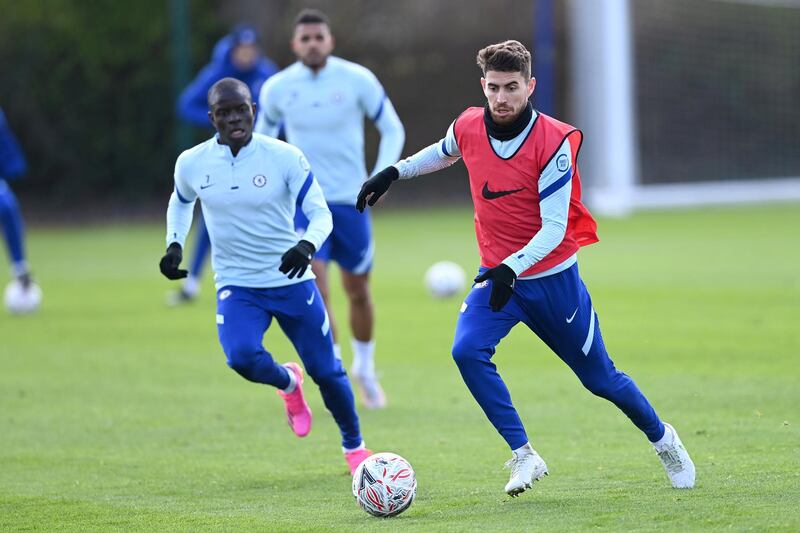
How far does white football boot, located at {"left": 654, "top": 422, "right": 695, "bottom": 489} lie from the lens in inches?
242

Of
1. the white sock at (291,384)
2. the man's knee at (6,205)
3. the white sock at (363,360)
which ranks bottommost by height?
the man's knee at (6,205)

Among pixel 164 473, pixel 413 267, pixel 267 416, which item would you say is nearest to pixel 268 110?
pixel 267 416

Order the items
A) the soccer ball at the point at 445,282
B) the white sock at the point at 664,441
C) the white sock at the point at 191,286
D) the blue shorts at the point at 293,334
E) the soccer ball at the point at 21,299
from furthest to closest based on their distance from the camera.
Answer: the white sock at the point at 191,286, the soccer ball at the point at 445,282, the soccer ball at the point at 21,299, the blue shorts at the point at 293,334, the white sock at the point at 664,441

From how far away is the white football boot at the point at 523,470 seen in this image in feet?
19.3

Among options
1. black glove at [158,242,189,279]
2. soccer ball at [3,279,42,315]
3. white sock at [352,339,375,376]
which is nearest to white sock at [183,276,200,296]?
soccer ball at [3,279,42,315]

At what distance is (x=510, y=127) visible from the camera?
610cm

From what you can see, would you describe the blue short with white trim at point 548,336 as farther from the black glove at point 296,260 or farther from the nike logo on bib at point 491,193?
the black glove at point 296,260

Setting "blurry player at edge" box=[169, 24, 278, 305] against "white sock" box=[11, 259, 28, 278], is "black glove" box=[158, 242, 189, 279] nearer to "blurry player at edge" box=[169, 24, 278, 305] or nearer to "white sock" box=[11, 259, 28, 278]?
"blurry player at edge" box=[169, 24, 278, 305]

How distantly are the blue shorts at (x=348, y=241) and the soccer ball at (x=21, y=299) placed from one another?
620 cm

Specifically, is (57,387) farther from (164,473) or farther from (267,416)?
(164,473)

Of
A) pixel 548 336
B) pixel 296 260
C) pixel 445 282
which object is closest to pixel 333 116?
pixel 296 260

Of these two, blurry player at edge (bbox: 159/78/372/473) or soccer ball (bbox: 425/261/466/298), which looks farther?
soccer ball (bbox: 425/261/466/298)

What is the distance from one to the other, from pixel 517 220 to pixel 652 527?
1590 millimetres

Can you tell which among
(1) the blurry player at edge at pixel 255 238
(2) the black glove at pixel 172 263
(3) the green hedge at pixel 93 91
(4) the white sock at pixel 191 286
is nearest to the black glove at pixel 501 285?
(1) the blurry player at edge at pixel 255 238
